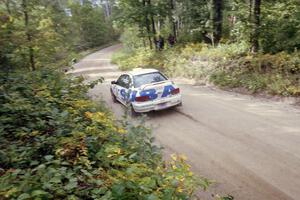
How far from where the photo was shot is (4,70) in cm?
854

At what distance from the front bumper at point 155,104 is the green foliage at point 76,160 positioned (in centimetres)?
424

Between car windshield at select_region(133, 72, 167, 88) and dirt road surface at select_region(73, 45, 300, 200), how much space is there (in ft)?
4.06

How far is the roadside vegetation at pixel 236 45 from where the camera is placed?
12407 millimetres

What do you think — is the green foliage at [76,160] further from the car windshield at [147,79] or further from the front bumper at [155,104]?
the car windshield at [147,79]

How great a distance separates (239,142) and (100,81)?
407 centimetres

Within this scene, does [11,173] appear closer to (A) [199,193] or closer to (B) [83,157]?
(B) [83,157]

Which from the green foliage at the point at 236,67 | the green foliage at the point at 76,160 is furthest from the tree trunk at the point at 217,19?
the green foliage at the point at 76,160

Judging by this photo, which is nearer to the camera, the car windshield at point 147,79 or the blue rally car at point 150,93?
the blue rally car at point 150,93

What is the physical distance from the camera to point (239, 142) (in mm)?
7586

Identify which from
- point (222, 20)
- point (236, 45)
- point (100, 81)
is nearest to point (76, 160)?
point (100, 81)

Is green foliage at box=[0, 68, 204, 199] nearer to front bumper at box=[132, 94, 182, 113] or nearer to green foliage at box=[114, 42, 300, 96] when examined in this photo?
front bumper at box=[132, 94, 182, 113]

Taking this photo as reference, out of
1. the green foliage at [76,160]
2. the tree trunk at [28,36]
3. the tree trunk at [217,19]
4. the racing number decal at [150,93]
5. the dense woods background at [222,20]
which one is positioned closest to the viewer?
the green foliage at [76,160]

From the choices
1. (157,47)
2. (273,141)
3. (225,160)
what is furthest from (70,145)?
(157,47)

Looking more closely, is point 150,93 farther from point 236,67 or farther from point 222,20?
point 222,20
